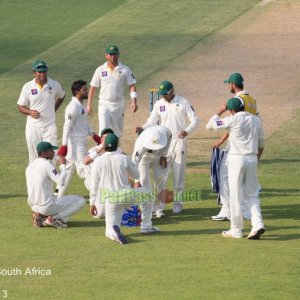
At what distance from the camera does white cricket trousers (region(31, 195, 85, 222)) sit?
1808 centimetres

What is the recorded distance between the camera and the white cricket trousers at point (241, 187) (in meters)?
17.4

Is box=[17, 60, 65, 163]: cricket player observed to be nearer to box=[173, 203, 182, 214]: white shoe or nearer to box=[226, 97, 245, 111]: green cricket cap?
box=[173, 203, 182, 214]: white shoe

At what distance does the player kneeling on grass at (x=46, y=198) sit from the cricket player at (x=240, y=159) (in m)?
2.40

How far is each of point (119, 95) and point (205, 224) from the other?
164 inches

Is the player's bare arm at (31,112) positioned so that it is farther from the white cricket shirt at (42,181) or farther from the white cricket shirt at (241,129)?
the white cricket shirt at (241,129)

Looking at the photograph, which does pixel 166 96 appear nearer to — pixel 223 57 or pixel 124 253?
pixel 124 253

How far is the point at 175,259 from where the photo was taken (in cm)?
1638

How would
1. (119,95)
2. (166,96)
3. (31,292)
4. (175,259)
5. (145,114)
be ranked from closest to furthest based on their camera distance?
(31,292) → (175,259) → (166,96) → (119,95) → (145,114)

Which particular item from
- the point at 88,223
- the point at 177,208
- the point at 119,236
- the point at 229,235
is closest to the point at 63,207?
the point at 88,223

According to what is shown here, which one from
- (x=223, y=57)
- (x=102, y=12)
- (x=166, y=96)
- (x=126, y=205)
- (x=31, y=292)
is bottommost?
(x=31, y=292)

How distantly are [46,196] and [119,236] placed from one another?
151 cm

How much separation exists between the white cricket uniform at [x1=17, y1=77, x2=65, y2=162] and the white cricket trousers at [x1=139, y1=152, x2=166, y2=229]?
7.82ft

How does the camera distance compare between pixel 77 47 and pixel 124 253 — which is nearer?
pixel 124 253

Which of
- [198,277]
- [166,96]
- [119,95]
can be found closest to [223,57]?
[119,95]
